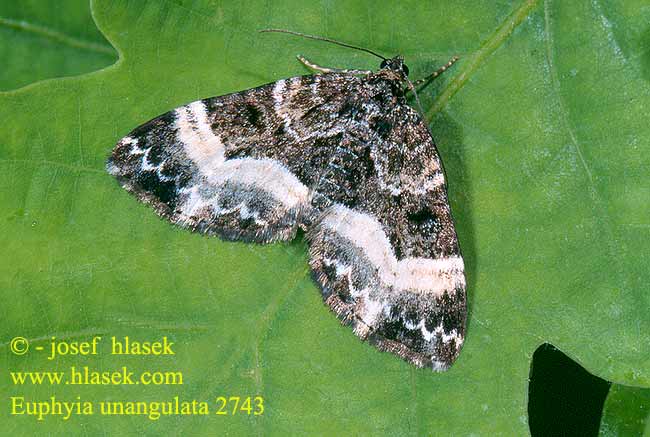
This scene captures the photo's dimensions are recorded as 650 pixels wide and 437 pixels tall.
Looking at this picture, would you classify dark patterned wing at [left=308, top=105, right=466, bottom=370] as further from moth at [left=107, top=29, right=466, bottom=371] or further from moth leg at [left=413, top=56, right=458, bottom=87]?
moth leg at [left=413, top=56, right=458, bottom=87]

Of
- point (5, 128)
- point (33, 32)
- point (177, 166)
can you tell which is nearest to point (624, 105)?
point (177, 166)

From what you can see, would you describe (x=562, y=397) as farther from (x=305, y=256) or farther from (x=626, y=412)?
(x=305, y=256)

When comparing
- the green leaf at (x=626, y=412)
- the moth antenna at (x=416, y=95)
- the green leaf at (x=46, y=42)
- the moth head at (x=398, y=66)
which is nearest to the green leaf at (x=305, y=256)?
the moth antenna at (x=416, y=95)

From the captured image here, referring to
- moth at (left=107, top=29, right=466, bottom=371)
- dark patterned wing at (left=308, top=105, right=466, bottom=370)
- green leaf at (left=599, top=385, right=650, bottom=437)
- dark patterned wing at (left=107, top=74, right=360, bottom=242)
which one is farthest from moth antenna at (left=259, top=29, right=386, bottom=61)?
green leaf at (left=599, top=385, right=650, bottom=437)

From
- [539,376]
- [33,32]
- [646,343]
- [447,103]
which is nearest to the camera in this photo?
[646,343]

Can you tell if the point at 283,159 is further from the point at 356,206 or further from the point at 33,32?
the point at 33,32

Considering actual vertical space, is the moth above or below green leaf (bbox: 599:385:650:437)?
above
